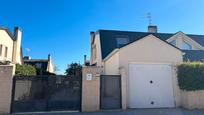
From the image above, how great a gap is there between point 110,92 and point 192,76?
17.4 feet

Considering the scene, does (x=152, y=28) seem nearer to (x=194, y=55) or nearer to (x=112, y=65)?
(x=194, y=55)

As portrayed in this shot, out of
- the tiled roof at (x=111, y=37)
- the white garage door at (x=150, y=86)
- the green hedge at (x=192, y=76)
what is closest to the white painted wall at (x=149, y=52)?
the white garage door at (x=150, y=86)

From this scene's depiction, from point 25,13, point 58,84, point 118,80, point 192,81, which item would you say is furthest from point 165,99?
point 25,13

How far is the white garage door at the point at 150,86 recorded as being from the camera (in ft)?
42.6

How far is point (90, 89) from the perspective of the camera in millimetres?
11625

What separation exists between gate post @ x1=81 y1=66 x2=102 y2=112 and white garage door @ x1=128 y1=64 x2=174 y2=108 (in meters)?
2.38

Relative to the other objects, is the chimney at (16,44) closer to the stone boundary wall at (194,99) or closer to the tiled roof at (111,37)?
the tiled roof at (111,37)

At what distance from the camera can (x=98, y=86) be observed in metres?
11.8

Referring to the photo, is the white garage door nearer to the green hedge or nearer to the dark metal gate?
the green hedge

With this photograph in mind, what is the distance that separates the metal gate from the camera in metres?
11.9

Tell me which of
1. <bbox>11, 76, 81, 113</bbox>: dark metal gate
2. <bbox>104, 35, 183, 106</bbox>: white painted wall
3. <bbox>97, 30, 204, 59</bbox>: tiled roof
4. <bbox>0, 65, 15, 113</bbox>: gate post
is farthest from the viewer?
<bbox>97, 30, 204, 59</bbox>: tiled roof

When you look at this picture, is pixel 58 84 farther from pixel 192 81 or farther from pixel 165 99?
pixel 192 81

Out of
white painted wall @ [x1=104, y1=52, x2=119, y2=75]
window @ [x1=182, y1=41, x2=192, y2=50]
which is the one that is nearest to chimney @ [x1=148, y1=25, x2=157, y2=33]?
window @ [x1=182, y1=41, x2=192, y2=50]

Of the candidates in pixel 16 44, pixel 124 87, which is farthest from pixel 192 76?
pixel 16 44
